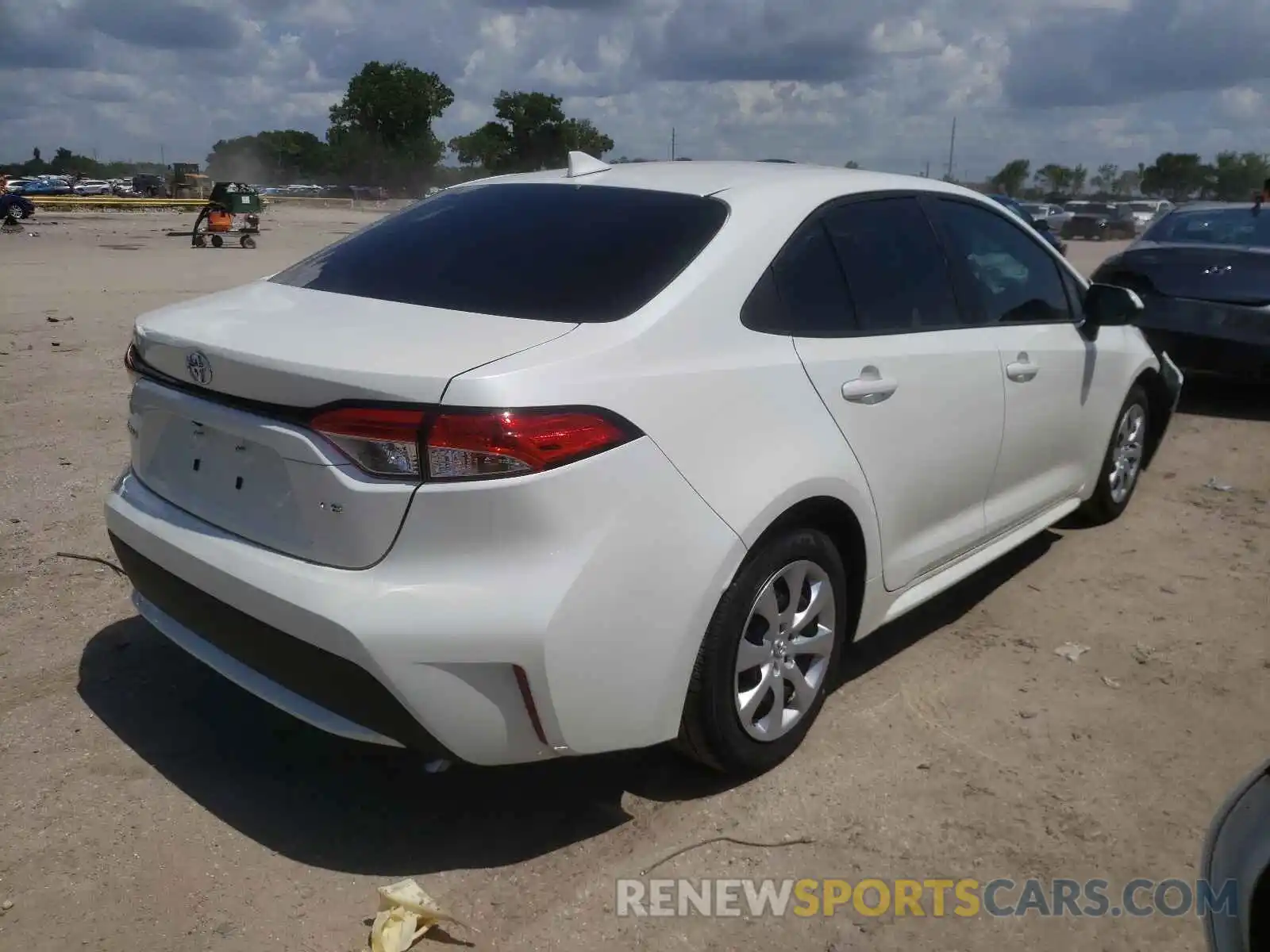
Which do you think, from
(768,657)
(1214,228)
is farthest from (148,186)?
(768,657)

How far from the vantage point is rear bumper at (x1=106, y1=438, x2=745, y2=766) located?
240cm

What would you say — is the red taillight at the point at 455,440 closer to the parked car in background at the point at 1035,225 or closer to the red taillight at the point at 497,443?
the red taillight at the point at 497,443

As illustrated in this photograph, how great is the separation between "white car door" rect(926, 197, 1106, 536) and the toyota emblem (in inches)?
100.0

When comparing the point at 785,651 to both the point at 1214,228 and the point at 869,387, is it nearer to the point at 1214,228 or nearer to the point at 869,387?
the point at 869,387

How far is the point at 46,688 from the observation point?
11.6ft

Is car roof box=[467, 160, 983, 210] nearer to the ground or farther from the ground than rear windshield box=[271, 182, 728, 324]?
farther from the ground

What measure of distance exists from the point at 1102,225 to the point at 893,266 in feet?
124

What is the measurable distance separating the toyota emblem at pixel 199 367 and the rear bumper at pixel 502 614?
0.39 metres

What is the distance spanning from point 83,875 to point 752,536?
185 cm

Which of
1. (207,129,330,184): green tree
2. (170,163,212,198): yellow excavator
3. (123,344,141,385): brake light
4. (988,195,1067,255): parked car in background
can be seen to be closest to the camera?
(123,344,141,385): brake light

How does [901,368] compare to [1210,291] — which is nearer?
[901,368]

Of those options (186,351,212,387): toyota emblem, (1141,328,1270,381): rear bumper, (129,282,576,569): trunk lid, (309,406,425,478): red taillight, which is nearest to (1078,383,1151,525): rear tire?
(1141,328,1270,381): rear bumper

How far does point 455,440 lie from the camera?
2.36 m

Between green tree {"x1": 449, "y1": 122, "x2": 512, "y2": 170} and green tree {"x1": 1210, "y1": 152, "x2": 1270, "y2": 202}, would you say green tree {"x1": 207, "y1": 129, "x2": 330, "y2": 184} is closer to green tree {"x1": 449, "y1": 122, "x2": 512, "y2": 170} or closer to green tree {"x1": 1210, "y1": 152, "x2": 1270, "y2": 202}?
green tree {"x1": 449, "y1": 122, "x2": 512, "y2": 170}
